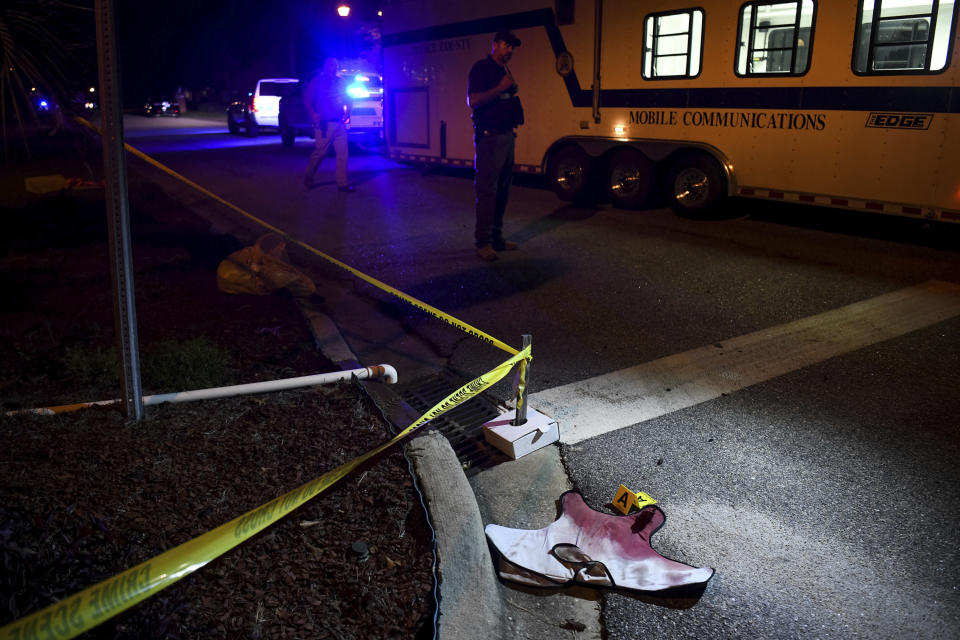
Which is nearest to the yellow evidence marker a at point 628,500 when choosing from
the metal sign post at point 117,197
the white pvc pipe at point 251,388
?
the white pvc pipe at point 251,388

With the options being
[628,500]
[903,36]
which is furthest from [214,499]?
[903,36]

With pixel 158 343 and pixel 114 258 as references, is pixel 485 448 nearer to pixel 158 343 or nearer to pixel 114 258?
pixel 114 258

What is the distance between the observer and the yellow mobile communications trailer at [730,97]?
321 inches

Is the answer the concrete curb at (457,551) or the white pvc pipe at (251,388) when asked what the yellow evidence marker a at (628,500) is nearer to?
the concrete curb at (457,551)

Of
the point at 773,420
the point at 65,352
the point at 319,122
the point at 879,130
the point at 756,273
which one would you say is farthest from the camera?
the point at 319,122

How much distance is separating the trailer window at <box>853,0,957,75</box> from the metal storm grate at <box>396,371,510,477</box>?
6.46m

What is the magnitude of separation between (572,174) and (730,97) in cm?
289

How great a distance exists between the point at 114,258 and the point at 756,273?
6.12m

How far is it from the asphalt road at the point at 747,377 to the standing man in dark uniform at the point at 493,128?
1.49ft

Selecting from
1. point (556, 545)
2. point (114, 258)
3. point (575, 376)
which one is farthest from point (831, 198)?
point (114, 258)

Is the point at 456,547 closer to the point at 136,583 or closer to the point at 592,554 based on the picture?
the point at 592,554

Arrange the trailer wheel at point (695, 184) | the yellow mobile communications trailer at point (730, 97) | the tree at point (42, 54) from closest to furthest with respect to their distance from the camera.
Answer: the tree at point (42, 54)
the yellow mobile communications trailer at point (730, 97)
the trailer wheel at point (695, 184)

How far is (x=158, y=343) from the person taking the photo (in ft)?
16.4

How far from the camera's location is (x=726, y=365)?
5188 mm
